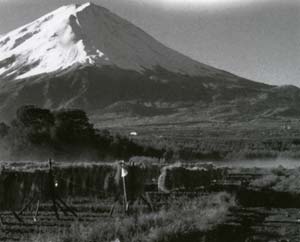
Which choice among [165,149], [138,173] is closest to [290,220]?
[138,173]

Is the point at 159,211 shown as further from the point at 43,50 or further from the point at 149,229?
the point at 43,50

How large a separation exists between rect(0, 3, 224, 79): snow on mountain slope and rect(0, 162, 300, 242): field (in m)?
126

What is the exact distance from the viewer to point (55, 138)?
3919 centimetres

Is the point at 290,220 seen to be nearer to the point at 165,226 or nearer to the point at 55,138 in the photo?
the point at 165,226

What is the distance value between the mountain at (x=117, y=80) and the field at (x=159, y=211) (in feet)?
194

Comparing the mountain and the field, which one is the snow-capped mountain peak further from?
the field

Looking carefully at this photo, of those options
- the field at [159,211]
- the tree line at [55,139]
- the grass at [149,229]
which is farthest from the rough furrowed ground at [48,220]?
the tree line at [55,139]

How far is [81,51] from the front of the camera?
18312 centimetres

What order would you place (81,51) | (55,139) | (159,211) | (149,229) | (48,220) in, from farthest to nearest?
(81,51) < (55,139) < (159,211) < (48,220) < (149,229)

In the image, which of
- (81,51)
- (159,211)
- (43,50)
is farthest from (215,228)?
(81,51)

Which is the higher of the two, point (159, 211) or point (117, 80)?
point (117, 80)

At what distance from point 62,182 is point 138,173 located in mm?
3006

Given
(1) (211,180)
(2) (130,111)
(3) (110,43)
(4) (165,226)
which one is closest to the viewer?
(4) (165,226)

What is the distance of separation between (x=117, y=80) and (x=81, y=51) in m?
39.1
